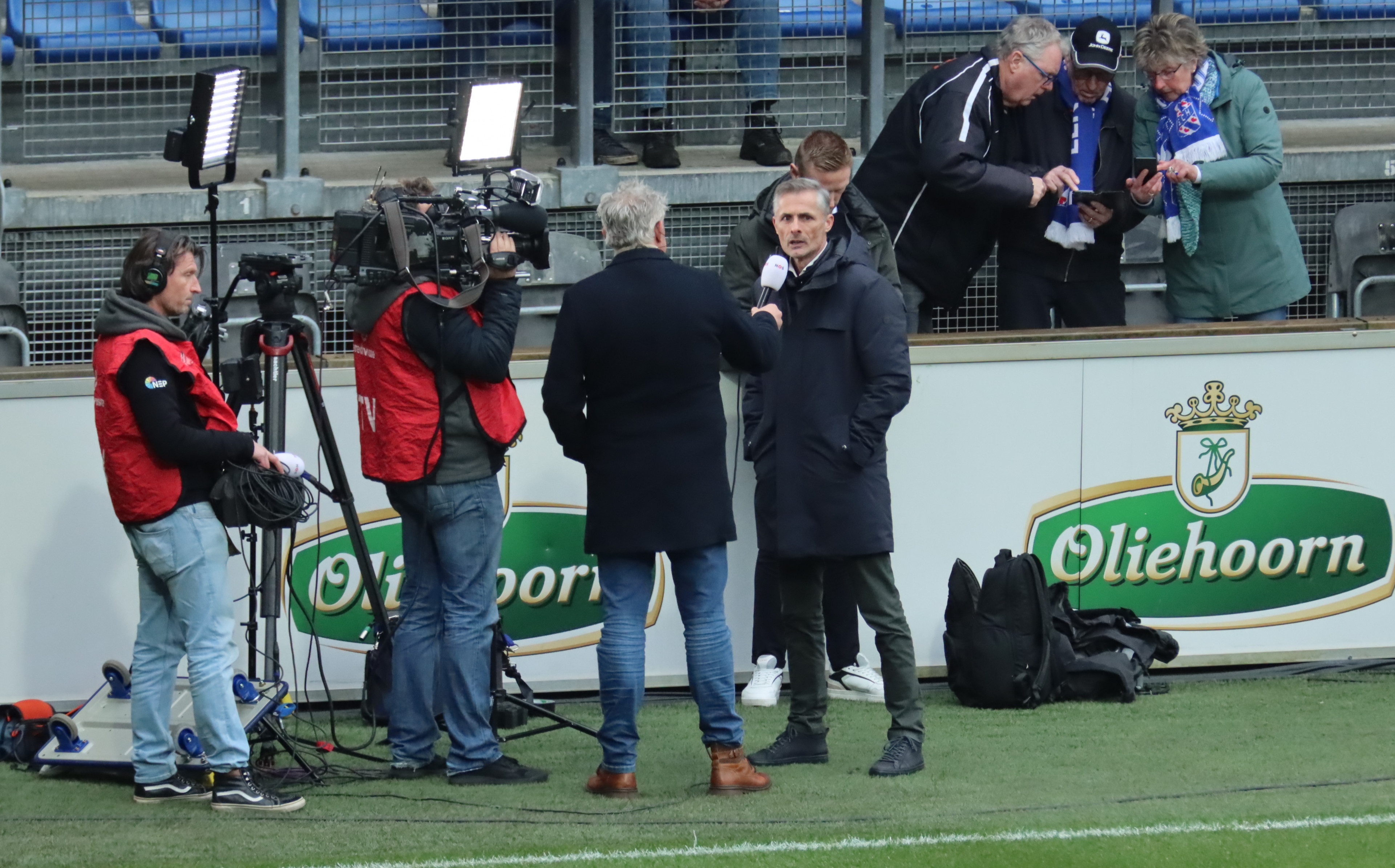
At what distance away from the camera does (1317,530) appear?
748 centimetres

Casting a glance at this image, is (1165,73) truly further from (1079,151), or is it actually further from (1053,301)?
(1053,301)

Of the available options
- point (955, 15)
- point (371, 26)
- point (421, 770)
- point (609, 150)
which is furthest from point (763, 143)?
point (421, 770)

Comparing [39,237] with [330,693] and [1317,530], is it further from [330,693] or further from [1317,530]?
[1317,530]

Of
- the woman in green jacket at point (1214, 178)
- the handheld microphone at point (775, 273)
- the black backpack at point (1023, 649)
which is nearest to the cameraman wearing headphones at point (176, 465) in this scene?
the handheld microphone at point (775, 273)

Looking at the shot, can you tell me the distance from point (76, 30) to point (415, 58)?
A: 1.74 metres

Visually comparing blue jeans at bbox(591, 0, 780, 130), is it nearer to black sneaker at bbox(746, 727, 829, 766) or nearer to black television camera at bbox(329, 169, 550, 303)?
black television camera at bbox(329, 169, 550, 303)

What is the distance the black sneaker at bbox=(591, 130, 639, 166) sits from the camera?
9.52 metres

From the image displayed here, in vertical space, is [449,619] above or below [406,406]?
below

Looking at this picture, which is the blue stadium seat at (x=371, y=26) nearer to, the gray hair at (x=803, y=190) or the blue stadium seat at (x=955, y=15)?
the blue stadium seat at (x=955, y=15)

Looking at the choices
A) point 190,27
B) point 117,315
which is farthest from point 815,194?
point 190,27

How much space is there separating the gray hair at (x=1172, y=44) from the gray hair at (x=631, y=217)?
3102 mm

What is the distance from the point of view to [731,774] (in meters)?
5.73

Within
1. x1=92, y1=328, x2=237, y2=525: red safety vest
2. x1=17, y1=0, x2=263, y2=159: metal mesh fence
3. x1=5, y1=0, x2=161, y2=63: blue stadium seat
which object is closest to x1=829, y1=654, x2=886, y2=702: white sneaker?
x1=92, y1=328, x2=237, y2=525: red safety vest

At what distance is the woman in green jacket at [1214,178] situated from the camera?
7758 millimetres
